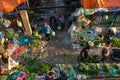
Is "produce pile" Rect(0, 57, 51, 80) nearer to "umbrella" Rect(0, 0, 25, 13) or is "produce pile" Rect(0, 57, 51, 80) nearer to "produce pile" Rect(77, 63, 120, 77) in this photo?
"produce pile" Rect(77, 63, 120, 77)

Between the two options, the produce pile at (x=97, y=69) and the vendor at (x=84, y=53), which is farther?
the vendor at (x=84, y=53)

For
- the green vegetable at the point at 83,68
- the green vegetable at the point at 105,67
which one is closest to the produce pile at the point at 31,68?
the green vegetable at the point at 83,68

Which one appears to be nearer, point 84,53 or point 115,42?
point 84,53

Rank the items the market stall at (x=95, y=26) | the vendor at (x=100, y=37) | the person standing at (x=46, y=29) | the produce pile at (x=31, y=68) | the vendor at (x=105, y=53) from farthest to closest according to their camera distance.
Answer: the person standing at (x=46, y=29), the vendor at (x=100, y=37), the market stall at (x=95, y=26), the vendor at (x=105, y=53), the produce pile at (x=31, y=68)

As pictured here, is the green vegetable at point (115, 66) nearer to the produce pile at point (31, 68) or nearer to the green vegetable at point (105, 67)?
the green vegetable at point (105, 67)

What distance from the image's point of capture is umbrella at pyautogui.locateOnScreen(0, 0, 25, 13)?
1952 cm

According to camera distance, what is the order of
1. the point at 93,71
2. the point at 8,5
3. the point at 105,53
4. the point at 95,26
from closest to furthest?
the point at 93,71, the point at 105,53, the point at 8,5, the point at 95,26

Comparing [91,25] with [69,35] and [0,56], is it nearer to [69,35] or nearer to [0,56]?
[69,35]

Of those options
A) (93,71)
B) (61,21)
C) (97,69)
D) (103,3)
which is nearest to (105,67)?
(97,69)

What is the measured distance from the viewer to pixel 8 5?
64.4 feet

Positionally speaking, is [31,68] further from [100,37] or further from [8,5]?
[100,37]

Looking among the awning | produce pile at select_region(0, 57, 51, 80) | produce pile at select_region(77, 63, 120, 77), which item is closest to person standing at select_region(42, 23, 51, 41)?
produce pile at select_region(0, 57, 51, 80)

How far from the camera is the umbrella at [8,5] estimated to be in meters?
19.5

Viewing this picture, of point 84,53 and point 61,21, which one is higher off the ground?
point 61,21
